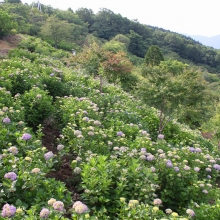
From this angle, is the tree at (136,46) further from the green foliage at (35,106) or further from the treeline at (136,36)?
the green foliage at (35,106)

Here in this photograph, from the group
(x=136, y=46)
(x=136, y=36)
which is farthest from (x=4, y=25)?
(x=136, y=36)

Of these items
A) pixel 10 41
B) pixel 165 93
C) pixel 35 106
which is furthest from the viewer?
pixel 10 41

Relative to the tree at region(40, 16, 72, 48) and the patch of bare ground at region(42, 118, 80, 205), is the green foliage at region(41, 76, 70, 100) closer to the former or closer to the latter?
the patch of bare ground at region(42, 118, 80, 205)

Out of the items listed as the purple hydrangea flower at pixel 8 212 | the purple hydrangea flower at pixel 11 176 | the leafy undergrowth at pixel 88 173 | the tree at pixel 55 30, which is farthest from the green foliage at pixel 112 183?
the tree at pixel 55 30

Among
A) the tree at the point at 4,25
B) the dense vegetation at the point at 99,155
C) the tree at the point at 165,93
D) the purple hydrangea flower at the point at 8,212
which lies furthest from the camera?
the tree at the point at 4,25

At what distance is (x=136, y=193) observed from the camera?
3.06 m

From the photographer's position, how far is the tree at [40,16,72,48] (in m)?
33.4

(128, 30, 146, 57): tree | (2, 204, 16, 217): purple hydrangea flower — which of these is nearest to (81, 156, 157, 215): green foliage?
(2, 204, 16, 217): purple hydrangea flower

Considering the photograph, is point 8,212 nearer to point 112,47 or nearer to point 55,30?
point 55,30

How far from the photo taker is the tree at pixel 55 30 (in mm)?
33403

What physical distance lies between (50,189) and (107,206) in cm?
77

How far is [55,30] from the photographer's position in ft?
111

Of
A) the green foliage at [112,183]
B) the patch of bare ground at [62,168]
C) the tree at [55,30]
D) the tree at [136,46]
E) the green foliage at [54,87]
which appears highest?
the tree at [136,46]

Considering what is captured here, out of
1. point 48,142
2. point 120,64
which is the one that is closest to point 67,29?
point 120,64
